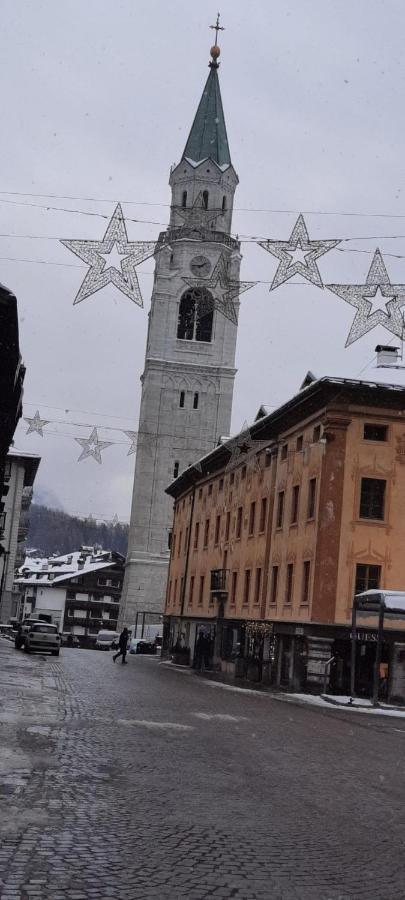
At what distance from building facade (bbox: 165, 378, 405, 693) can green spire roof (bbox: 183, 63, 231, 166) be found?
60635mm

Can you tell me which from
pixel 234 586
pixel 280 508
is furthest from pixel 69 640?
pixel 280 508

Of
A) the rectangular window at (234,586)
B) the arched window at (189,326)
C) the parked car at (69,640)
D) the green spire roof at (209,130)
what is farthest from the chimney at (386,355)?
the parked car at (69,640)

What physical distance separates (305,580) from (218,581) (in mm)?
15233

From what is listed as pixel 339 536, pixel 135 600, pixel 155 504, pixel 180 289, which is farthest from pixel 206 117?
pixel 339 536

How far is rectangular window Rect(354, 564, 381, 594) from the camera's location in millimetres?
38312

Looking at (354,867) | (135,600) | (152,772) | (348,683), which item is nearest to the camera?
(354,867)

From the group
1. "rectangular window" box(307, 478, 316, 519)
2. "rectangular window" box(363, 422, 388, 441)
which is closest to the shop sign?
"rectangular window" box(307, 478, 316, 519)

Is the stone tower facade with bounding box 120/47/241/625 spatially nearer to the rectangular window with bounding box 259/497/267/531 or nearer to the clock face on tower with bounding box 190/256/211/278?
the clock face on tower with bounding box 190/256/211/278

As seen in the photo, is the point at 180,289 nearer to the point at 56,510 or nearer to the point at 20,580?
the point at 20,580

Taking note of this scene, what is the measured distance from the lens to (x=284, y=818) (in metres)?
10.0

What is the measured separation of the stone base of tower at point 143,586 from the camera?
95188 mm

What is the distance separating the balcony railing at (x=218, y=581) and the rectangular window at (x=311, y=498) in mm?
13893

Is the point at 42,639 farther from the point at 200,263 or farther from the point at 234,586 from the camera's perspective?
the point at 200,263

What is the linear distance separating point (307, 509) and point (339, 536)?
2502 millimetres
